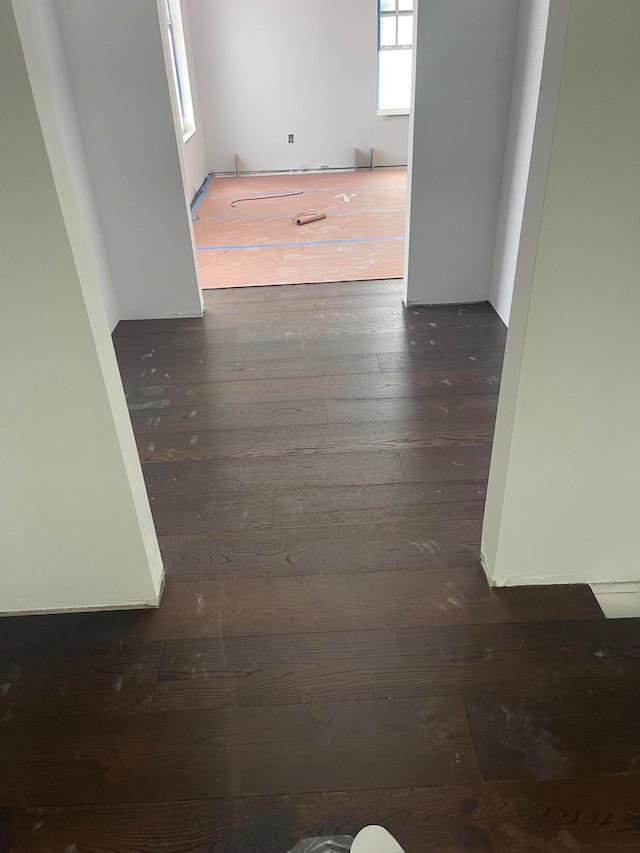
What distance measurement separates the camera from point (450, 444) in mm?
2547

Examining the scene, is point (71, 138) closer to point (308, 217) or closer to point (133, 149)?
point (133, 149)

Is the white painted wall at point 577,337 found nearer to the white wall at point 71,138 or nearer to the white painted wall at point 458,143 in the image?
the white wall at point 71,138

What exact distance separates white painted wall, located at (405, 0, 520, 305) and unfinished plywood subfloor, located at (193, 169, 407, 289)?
0.68m

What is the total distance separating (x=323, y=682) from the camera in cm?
162

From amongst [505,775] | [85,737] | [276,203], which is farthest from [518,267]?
[276,203]

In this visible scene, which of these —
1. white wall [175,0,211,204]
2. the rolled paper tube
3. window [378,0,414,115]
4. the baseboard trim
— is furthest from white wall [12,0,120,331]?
window [378,0,414,115]

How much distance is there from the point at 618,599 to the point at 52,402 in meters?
1.69

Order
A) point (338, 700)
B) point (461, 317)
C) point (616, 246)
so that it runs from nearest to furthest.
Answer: point (616, 246) < point (338, 700) < point (461, 317)

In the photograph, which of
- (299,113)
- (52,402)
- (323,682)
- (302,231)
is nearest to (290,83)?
(299,113)

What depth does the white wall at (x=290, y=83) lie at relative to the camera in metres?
7.10

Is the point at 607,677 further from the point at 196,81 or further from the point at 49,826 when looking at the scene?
the point at 196,81

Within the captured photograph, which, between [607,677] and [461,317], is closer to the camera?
[607,677]

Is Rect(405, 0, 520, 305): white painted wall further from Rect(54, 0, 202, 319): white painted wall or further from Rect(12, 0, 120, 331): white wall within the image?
Rect(12, 0, 120, 331): white wall

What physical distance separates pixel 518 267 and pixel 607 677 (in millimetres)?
1087
